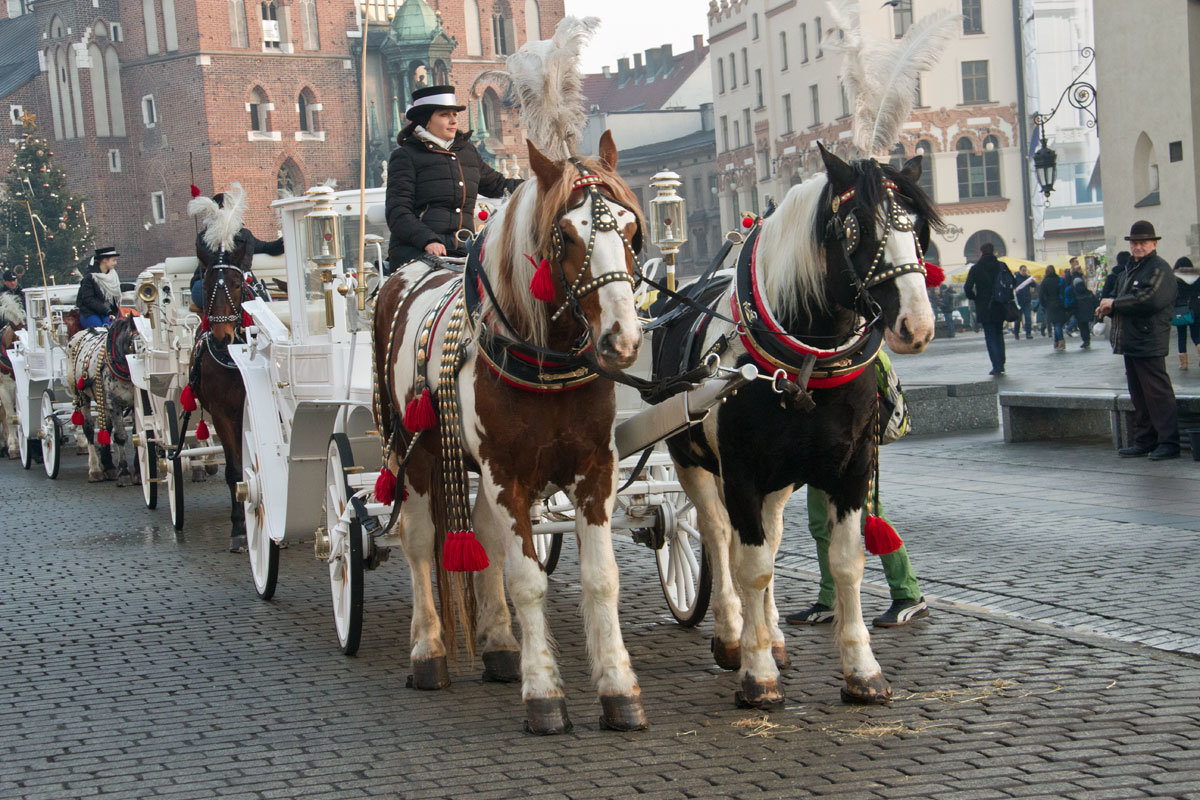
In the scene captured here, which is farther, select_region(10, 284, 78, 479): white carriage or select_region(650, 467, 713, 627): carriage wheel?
select_region(10, 284, 78, 479): white carriage

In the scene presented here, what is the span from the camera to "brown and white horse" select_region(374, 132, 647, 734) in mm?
4969

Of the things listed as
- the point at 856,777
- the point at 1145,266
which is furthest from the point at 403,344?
the point at 1145,266

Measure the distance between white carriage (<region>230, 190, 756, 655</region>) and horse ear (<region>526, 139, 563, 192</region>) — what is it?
0.99 metres

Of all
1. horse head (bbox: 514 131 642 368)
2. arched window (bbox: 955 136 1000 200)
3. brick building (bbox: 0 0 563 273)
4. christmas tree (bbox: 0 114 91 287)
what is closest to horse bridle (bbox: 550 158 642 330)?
horse head (bbox: 514 131 642 368)

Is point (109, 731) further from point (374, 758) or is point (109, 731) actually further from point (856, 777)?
point (856, 777)

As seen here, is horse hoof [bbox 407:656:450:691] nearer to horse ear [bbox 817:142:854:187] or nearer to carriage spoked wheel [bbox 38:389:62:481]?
horse ear [bbox 817:142:854:187]

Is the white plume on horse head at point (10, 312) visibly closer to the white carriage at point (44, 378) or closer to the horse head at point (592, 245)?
the white carriage at point (44, 378)

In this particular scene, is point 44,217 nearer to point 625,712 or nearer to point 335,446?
Answer: point 335,446

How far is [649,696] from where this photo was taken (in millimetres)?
5918

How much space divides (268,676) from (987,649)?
10.5ft

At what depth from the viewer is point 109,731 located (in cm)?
585

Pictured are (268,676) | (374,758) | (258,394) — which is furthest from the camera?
(258,394)

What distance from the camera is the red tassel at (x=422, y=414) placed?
5938 mm

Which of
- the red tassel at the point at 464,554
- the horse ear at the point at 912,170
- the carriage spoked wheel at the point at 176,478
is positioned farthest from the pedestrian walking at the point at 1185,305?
the red tassel at the point at 464,554
